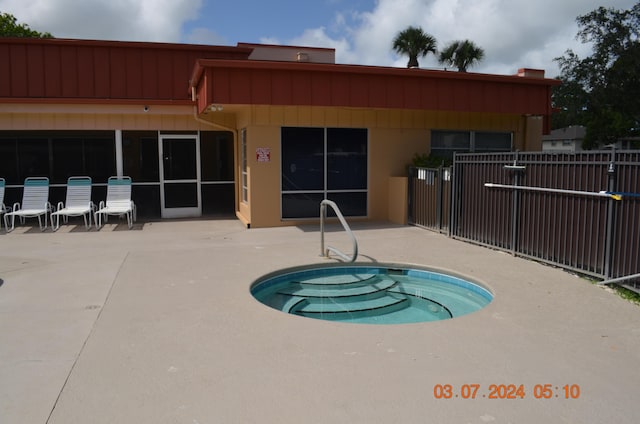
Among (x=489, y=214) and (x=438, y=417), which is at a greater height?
(x=489, y=214)

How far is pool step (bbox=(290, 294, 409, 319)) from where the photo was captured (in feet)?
19.3

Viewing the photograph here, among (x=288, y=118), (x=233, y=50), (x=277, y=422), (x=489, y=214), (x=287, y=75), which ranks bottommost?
(x=277, y=422)

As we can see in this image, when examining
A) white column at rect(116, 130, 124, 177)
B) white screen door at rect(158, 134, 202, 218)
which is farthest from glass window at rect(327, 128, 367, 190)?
white column at rect(116, 130, 124, 177)

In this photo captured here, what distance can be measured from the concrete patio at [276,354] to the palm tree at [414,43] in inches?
1008

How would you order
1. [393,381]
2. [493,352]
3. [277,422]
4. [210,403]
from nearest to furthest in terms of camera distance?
[277,422] < [210,403] < [393,381] < [493,352]

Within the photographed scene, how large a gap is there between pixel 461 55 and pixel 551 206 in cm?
2564

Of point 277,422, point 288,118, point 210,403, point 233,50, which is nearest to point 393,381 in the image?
point 277,422

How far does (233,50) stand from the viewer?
14.2m

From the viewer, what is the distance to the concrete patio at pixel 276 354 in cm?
320

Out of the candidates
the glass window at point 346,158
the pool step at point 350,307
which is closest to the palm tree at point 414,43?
the glass window at point 346,158

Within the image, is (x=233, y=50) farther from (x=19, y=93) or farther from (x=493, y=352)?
(x=493, y=352)

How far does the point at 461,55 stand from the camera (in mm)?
30516

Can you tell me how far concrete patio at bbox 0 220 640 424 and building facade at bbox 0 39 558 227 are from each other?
14.3 ft

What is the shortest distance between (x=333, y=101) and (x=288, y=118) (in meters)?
1.40
